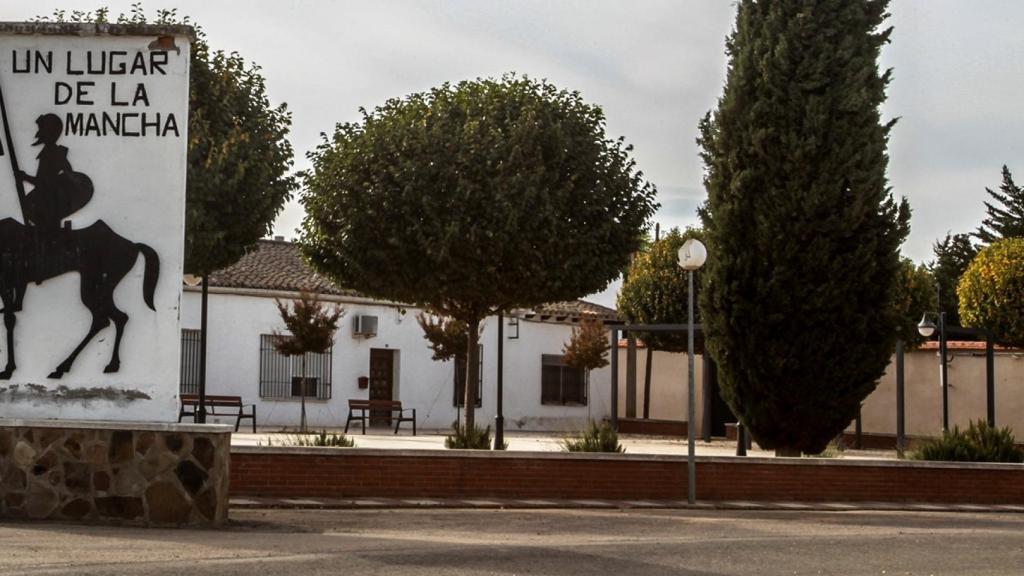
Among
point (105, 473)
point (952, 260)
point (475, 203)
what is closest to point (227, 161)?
point (475, 203)

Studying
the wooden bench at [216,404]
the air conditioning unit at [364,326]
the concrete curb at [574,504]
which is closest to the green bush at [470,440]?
the concrete curb at [574,504]

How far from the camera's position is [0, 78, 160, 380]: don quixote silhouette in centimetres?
1262

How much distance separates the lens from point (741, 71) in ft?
67.9

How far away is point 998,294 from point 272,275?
59.5ft

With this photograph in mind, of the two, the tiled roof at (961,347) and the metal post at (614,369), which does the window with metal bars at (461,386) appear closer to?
the metal post at (614,369)

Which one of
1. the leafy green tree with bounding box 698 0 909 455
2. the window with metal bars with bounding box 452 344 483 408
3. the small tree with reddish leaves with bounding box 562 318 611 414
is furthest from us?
the window with metal bars with bounding box 452 344 483 408

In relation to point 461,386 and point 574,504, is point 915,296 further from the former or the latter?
point 574,504

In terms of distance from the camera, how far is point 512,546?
453 inches

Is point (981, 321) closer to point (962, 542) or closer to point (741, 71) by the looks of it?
point (741, 71)

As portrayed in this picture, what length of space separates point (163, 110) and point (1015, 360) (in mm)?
25082

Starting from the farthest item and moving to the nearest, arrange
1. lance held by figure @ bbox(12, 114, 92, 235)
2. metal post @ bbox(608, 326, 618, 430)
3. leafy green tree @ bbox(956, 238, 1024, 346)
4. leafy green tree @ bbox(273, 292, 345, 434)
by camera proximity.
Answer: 1. leafy green tree @ bbox(956, 238, 1024, 346)
2. metal post @ bbox(608, 326, 618, 430)
3. leafy green tree @ bbox(273, 292, 345, 434)
4. lance held by figure @ bbox(12, 114, 92, 235)

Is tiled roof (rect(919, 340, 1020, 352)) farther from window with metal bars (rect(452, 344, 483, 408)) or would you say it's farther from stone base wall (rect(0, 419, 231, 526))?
stone base wall (rect(0, 419, 231, 526))

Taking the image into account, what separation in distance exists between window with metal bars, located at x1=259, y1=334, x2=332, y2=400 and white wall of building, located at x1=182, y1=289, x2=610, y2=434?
0.16 meters

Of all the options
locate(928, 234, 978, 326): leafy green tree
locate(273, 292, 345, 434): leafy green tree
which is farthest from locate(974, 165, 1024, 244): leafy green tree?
locate(273, 292, 345, 434): leafy green tree
